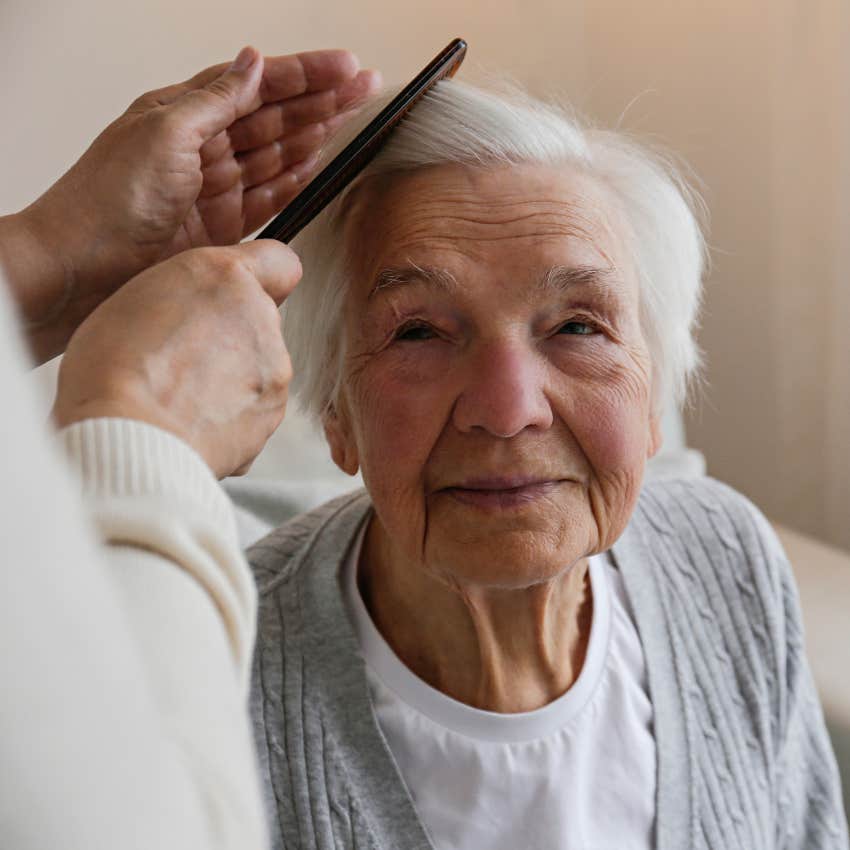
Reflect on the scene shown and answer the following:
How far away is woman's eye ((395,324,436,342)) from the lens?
1246 mm

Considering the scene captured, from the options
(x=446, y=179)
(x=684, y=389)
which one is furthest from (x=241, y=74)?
(x=684, y=389)

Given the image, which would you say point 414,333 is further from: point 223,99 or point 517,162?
point 223,99

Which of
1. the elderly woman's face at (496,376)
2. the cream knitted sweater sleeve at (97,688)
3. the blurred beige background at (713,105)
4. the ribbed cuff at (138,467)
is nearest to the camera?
the cream knitted sweater sleeve at (97,688)

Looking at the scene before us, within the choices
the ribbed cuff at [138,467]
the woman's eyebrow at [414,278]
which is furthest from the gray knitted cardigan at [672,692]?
the ribbed cuff at [138,467]

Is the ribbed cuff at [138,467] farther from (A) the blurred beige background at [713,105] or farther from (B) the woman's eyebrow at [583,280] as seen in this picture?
(A) the blurred beige background at [713,105]

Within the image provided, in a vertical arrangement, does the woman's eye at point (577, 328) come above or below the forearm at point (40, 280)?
below

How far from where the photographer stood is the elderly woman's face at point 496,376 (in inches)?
46.5

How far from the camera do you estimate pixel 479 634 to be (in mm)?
1295

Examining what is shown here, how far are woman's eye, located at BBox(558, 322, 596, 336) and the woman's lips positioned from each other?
0.18 metres

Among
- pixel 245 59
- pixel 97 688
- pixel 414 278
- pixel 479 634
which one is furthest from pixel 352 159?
pixel 97 688

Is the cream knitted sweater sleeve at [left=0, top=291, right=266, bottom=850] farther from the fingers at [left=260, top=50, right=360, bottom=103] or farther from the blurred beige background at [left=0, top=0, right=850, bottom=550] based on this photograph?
the blurred beige background at [left=0, top=0, right=850, bottom=550]

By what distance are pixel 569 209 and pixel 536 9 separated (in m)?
1.82

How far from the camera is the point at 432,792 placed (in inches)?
50.1

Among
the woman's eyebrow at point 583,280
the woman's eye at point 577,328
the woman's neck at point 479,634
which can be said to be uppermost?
the woman's eyebrow at point 583,280
